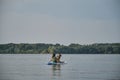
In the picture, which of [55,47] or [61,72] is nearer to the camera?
[61,72]

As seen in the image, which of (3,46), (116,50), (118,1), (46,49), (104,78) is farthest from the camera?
(116,50)

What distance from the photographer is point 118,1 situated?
39.1 ft

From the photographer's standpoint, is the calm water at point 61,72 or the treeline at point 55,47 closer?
the calm water at point 61,72

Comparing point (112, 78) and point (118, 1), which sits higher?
point (118, 1)

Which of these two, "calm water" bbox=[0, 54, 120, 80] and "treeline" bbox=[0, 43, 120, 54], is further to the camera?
Answer: "treeline" bbox=[0, 43, 120, 54]

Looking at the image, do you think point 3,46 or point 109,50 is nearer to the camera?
point 3,46

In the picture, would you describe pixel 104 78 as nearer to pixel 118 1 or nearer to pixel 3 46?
pixel 118 1

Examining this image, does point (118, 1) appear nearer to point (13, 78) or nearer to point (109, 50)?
point (13, 78)

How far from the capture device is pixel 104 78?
10898mm

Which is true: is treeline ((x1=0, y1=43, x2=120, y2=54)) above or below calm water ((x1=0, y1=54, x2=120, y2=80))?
above

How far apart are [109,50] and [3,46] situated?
5.83m

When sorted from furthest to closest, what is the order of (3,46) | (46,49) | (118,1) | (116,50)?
(116,50), (46,49), (3,46), (118,1)

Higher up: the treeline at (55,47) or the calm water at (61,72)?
the treeline at (55,47)

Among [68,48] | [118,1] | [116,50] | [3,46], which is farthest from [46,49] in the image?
[118,1]
